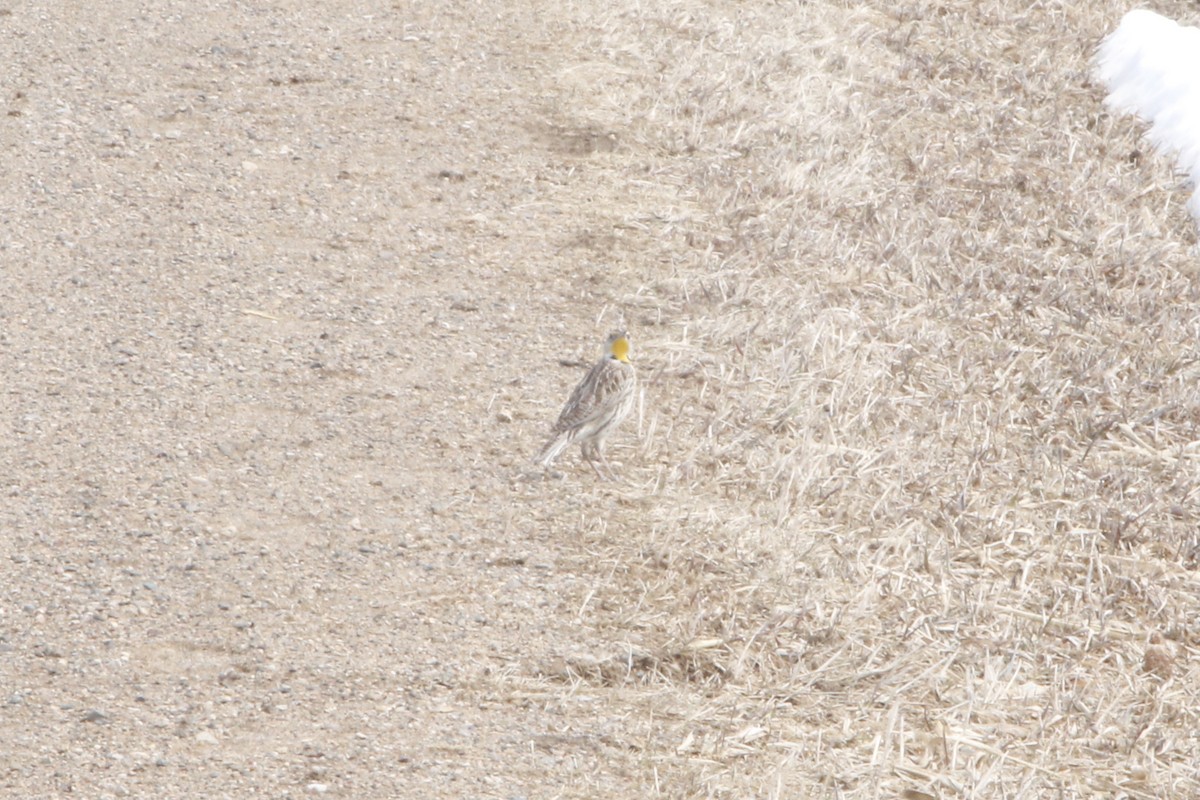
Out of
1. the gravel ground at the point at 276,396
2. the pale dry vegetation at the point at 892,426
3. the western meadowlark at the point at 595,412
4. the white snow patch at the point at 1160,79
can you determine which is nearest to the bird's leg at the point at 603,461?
the western meadowlark at the point at 595,412

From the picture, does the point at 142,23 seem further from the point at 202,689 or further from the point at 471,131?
the point at 202,689

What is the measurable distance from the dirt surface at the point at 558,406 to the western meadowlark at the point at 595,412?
0.22 metres

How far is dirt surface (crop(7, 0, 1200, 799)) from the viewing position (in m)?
5.13

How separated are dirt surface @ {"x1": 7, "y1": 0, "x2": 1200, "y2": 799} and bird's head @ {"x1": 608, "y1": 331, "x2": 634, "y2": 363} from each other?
0.38 m

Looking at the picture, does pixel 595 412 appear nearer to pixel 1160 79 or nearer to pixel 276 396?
pixel 276 396

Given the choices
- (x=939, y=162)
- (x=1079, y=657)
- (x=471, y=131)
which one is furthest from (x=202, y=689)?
(x=939, y=162)

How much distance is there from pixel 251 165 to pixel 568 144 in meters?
2.10

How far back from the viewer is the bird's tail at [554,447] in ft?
21.1

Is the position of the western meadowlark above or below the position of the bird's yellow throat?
below

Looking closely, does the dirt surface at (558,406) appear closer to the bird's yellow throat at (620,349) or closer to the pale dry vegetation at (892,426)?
the pale dry vegetation at (892,426)

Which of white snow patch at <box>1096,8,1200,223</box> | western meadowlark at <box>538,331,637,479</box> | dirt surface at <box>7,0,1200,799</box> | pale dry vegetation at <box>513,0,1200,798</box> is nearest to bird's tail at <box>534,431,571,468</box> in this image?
western meadowlark at <box>538,331,637,479</box>

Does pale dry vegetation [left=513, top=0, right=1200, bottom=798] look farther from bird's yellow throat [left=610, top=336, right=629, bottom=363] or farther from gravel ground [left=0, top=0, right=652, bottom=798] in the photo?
gravel ground [left=0, top=0, right=652, bottom=798]

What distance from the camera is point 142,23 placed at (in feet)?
35.5

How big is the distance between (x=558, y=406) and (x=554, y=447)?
2.33 ft
